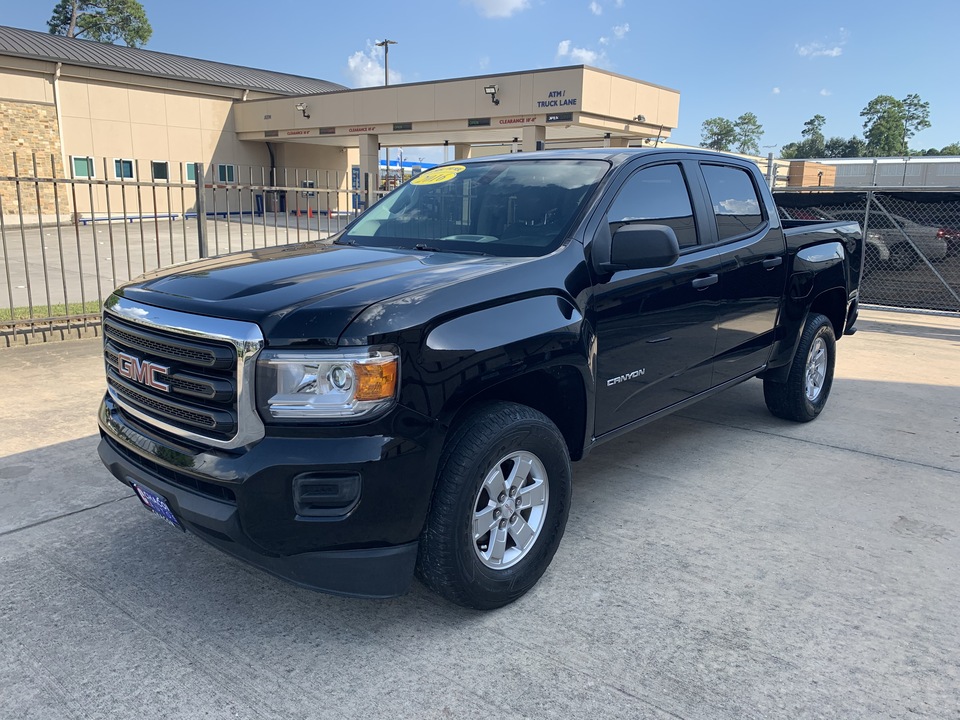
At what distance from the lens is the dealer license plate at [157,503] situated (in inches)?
113

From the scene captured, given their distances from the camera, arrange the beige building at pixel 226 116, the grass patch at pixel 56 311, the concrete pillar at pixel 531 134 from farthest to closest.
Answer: the concrete pillar at pixel 531 134 → the beige building at pixel 226 116 → the grass patch at pixel 56 311

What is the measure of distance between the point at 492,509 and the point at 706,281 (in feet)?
6.78

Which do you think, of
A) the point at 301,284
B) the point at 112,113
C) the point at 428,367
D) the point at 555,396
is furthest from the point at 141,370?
the point at 112,113

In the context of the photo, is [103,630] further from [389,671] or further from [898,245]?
[898,245]

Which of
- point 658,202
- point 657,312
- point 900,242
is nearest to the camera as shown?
point 657,312

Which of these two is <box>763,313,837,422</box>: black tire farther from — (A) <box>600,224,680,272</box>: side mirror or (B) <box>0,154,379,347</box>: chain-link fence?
(B) <box>0,154,379,347</box>: chain-link fence

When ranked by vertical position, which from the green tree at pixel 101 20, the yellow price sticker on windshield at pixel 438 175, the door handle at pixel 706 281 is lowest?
the door handle at pixel 706 281

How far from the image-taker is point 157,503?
2936mm

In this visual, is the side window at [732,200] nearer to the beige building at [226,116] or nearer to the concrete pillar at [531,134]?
the beige building at [226,116]

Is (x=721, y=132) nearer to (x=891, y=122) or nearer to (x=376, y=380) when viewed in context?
(x=891, y=122)

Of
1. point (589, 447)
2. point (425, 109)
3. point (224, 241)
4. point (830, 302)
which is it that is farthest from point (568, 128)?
point (589, 447)

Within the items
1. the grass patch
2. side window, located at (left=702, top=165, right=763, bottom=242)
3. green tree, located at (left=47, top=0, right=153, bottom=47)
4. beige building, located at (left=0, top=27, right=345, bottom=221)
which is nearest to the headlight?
side window, located at (left=702, top=165, right=763, bottom=242)

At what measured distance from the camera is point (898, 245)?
39.1ft

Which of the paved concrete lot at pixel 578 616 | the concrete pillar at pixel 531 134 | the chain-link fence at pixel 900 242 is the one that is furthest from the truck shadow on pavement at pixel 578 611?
the concrete pillar at pixel 531 134
